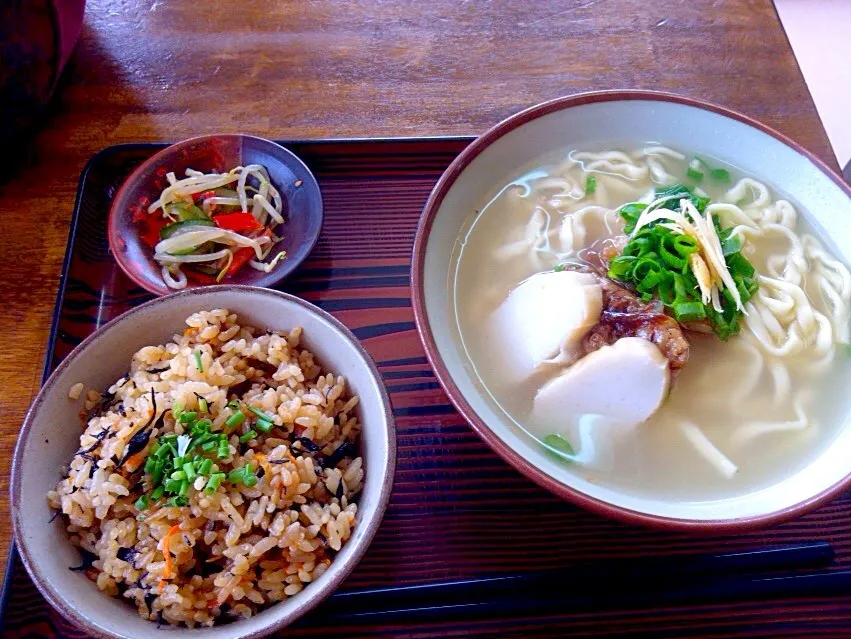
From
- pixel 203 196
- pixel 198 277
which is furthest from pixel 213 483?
pixel 203 196

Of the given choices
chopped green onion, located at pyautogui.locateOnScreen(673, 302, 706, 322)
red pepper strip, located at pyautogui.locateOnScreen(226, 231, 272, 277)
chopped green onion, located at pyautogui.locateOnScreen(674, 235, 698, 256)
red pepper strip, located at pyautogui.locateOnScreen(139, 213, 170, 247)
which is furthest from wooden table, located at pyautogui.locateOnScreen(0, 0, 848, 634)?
chopped green onion, located at pyautogui.locateOnScreen(673, 302, 706, 322)

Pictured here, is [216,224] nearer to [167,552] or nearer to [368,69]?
[368,69]

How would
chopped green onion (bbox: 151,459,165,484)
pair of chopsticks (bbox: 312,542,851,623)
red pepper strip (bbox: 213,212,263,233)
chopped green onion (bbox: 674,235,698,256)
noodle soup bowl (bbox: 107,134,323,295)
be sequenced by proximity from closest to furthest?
chopped green onion (bbox: 151,459,165,484) → pair of chopsticks (bbox: 312,542,851,623) → chopped green onion (bbox: 674,235,698,256) → noodle soup bowl (bbox: 107,134,323,295) → red pepper strip (bbox: 213,212,263,233)

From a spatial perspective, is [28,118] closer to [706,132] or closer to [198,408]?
[198,408]

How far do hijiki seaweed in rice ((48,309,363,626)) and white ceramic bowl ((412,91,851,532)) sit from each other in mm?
333

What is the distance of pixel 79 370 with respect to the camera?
140cm

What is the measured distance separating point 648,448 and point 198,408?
1082 mm

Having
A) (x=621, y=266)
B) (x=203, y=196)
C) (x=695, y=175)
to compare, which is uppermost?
(x=695, y=175)

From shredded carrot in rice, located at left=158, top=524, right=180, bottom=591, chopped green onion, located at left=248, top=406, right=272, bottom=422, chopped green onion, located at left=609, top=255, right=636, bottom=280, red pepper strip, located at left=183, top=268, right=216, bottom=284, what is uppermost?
chopped green onion, located at left=609, top=255, right=636, bottom=280

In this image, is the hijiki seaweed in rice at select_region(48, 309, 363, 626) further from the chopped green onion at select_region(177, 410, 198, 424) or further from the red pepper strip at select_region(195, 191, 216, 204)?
the red pepper strip at select_region(195, 191, 216, 204)

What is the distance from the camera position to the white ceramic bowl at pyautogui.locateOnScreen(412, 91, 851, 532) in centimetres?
131

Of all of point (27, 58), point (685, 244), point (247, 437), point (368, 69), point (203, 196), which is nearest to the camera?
point (247, 437)

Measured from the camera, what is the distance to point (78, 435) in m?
1.41

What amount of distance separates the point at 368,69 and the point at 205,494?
66.2 inches
